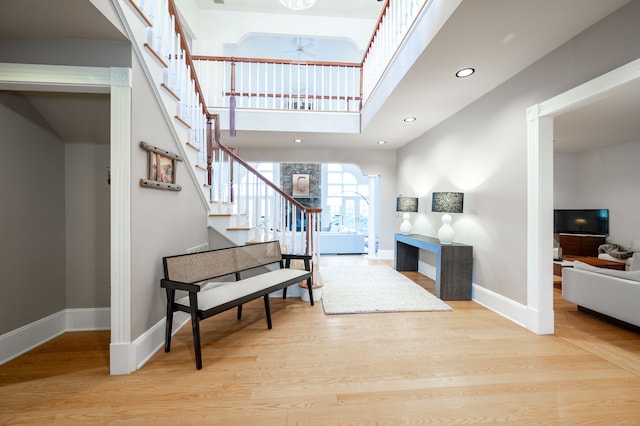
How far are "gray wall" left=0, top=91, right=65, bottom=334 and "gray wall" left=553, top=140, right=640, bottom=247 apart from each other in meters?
8.07

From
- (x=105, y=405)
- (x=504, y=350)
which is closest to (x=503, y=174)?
(x=504, y=350)

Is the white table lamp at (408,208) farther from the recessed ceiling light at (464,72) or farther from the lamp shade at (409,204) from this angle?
the recessed ceiling light at (464,72)

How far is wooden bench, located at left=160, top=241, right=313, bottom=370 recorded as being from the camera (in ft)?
6.41

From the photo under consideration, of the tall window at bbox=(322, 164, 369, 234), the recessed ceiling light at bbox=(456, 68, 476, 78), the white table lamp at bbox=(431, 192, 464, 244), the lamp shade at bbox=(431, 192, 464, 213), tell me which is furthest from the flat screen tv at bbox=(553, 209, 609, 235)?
the tall window at bbox=(322, 164, 369, 234)

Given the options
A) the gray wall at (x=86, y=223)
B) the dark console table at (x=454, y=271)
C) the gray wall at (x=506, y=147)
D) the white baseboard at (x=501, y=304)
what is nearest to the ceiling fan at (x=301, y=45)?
the gray wall at (x=506, y=147)

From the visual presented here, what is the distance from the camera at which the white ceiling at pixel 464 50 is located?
1.60m

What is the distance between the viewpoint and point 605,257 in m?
4.60

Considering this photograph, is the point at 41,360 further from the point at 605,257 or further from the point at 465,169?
the point at 605,257

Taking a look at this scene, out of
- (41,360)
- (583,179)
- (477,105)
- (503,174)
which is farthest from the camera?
(583,179)

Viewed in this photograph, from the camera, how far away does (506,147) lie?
9.18 feet

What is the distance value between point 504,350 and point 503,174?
178cm

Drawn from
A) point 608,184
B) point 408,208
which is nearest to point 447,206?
point 408,208

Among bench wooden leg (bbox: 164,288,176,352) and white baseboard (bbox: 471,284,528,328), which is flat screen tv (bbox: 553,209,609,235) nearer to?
→ white baseboard (bbox: 471,284,528,328)

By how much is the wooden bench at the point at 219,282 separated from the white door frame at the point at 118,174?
29cm
